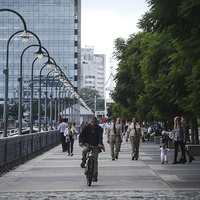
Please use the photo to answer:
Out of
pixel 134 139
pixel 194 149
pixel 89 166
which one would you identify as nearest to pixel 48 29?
pixel 194 149

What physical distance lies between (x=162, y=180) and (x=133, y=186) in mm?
1856

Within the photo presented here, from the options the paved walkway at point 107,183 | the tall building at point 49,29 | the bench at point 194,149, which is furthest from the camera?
the tall building at point 49,29

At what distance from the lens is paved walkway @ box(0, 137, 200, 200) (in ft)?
46.3

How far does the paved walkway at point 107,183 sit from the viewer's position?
46.3 ft

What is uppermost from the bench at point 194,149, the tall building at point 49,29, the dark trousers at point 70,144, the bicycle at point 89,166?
the tall building at point 49,29

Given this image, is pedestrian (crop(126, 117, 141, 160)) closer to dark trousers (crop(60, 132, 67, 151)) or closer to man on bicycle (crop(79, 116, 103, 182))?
dark trousers (crop(60, 132, 67, 151))

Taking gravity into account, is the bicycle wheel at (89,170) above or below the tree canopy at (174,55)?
below

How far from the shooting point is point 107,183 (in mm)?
16859

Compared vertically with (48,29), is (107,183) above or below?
below

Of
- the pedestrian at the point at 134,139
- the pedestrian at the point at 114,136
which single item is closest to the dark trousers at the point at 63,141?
the pedestrian at the point at 114,136

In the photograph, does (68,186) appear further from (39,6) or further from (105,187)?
(39,6)

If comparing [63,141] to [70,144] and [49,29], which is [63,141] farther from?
[49,29]

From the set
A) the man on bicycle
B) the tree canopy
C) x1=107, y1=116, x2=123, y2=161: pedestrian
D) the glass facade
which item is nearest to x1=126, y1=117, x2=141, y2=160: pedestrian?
x1=107, y1=116, x2=123, y2=161: pedestrian

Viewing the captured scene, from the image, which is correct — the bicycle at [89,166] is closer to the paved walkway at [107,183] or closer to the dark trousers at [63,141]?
the paved walkway at [107,183]
